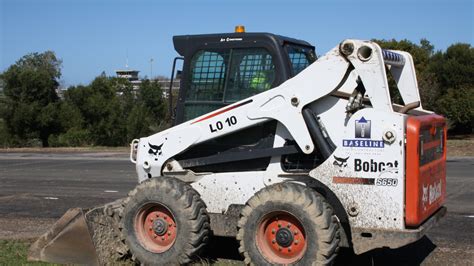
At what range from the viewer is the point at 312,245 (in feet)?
18.4

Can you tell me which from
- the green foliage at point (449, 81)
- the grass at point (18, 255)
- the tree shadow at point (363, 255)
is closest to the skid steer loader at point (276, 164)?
the grass at point (18, 255)

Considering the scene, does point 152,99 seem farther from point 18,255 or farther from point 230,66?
point 230,66

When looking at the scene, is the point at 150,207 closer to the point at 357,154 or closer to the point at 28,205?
the point at 357,154

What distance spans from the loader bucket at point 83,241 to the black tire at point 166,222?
290mm

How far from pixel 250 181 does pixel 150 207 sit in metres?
1.06

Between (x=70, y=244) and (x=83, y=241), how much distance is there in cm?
15

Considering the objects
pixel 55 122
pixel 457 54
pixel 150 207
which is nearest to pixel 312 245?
pixel 150 207

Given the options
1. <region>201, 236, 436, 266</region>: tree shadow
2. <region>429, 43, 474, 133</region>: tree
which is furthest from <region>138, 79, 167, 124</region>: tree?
<region>201, 236, 436, 266</region>: tree shadow

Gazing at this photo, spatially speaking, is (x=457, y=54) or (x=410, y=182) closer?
(x=410, y=182)

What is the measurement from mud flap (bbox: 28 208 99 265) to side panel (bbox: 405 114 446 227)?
3261 millimetres

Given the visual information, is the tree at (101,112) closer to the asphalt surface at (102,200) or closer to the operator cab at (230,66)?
the asphalt surface at (102,200)

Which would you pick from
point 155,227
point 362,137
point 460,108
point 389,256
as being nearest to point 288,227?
point 362,137

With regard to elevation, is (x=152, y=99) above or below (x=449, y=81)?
below

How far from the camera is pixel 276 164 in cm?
630
